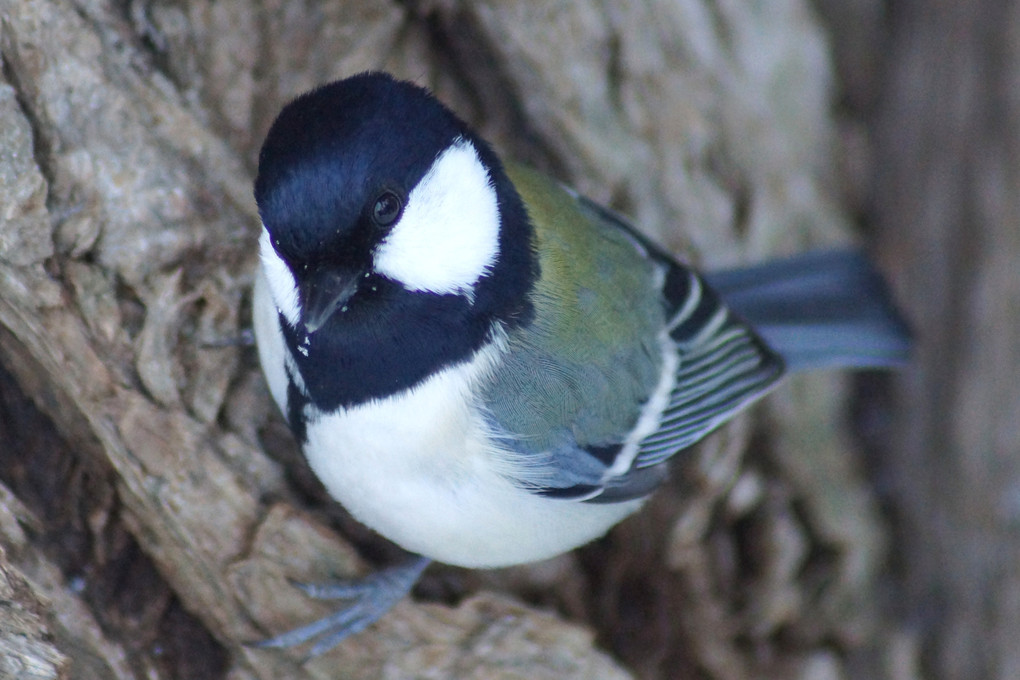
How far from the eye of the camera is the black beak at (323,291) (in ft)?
5.62

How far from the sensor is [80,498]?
6.98ft

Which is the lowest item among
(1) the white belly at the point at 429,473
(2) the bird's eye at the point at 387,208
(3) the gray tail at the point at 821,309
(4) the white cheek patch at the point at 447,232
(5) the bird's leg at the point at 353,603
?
(3) the gray tail at the point at 821,309

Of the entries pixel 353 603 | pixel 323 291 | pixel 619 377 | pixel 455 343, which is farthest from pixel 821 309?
pixel 323 291

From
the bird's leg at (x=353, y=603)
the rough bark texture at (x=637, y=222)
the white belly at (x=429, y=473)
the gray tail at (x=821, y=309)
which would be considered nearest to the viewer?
the white belly at (x=429, y=473)

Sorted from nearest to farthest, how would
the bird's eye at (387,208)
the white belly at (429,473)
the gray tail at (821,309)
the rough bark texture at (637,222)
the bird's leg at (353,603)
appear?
the bird's eye at (387,208) < the white belly at (429,473) < the rough bark texture at (637,222) < the bird's leg at (353,603) < the gray tail at (821,309)

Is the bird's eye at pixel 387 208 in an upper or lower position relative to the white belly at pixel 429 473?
upper

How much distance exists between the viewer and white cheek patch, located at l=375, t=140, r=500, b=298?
5.79 feet

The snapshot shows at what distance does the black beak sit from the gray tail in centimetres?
157

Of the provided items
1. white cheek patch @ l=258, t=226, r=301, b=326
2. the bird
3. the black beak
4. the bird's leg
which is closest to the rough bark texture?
the bird's leg

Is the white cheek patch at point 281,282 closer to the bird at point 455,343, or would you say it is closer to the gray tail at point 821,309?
the bird at point 455,343

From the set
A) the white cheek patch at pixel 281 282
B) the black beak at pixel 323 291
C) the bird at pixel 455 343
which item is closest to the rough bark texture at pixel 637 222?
the bird at pixel 455 343

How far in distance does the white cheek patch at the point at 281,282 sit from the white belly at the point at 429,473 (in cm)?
25

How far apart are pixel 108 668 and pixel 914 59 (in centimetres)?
328

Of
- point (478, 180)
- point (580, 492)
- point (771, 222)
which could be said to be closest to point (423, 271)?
point (478, 180)
